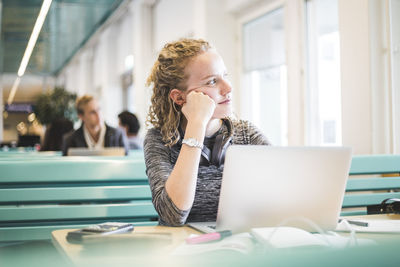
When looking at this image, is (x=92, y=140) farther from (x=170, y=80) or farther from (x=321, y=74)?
(x=170, y=80)

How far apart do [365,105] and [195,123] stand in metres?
2.05

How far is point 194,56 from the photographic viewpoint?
64.4 inches

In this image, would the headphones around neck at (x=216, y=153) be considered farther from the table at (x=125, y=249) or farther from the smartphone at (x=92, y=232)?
the smartphone at (x=92, y=232)

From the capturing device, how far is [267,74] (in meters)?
5.45

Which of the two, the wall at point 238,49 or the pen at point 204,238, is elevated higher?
the wall at point 238,49

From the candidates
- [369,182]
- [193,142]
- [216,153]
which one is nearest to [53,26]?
[369,182]

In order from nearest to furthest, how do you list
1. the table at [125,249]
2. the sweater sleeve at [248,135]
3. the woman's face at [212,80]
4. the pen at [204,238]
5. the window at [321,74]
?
the table at [125,249] < the pen at [204,238] < the woman's face at [212,80] < the sweater sleeve at [248,135] < the window at [321,74]

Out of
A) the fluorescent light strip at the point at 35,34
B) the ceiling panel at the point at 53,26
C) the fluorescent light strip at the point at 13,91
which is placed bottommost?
the fluorescent light strip at the point at 13,91

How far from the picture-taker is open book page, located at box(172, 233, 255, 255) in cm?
86

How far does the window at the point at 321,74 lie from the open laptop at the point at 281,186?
3087 mm

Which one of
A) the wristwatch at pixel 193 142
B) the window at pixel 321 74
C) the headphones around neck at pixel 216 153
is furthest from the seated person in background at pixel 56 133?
the wristwatch at pixel 193 142

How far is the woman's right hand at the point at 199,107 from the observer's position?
1.50 m

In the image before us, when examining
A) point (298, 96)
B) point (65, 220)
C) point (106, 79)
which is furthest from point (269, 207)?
point (106, 79)

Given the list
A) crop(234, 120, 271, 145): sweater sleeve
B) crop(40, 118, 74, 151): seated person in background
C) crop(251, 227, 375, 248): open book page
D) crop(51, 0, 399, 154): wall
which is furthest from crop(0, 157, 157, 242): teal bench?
crop(40, 118, 74, 151): seated person in background
